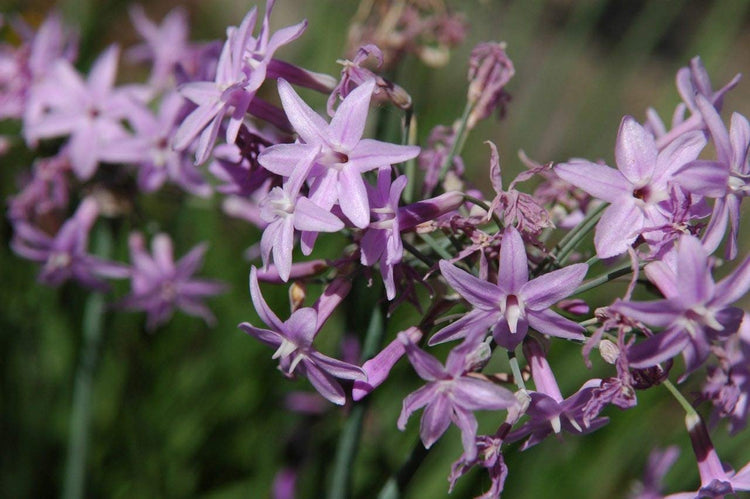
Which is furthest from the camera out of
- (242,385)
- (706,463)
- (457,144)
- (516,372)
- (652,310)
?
(242,385)

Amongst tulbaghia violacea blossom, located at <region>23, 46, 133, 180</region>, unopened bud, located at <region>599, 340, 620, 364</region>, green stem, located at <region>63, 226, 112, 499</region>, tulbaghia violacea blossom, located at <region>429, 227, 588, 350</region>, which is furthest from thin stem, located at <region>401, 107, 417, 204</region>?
green stem, located at <region>63, 226, 112, 499</region>

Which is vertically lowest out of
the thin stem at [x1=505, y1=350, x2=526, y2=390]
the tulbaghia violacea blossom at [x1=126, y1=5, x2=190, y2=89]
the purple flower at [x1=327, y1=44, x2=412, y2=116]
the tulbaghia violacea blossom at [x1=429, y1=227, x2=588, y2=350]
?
the tulbaghia violacea blossom at [x1=126, y1=5, x2=190, y2=89]

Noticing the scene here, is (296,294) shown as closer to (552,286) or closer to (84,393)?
(552,286)

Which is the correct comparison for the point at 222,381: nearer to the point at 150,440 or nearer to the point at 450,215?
the point at 150,440

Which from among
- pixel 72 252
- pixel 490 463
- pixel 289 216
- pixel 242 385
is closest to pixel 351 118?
pixel 289 216

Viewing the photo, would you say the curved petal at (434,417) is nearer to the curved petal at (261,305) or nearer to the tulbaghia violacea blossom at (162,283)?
the curved petal at (261,305)

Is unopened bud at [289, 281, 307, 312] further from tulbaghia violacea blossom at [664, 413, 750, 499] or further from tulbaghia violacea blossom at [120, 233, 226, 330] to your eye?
tulbaghia violacea blossom at [120, 233, 226, 330]
